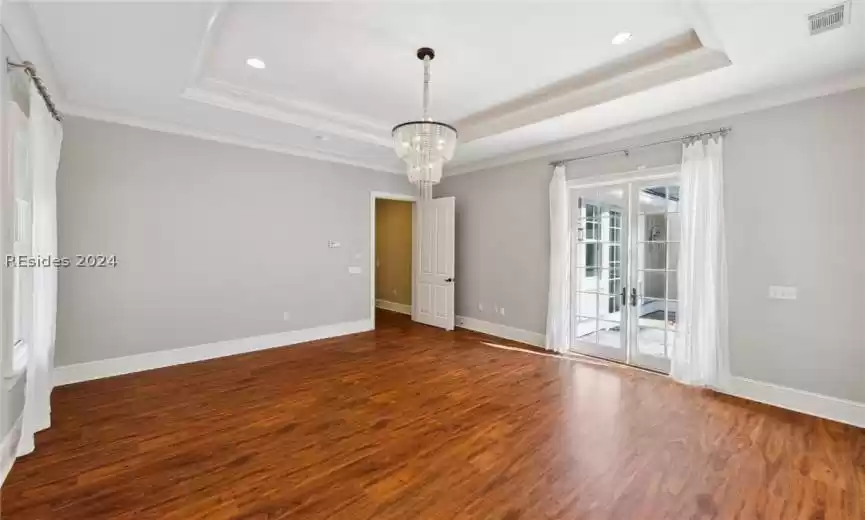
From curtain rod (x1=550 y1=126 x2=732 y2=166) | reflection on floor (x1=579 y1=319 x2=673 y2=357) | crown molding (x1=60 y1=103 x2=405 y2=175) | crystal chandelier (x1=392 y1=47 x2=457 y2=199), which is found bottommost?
reflection on floor (x1=579 y1=319 x2=673 y2=357)

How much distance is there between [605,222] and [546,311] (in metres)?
1.48

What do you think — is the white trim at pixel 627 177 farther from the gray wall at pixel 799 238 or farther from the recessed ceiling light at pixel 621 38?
the recessed ceiling light at pixel 621 38

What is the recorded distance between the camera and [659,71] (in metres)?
3.43

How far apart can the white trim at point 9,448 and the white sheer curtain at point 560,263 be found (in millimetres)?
5239

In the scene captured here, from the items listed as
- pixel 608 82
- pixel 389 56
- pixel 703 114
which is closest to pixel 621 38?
pixel 608 82

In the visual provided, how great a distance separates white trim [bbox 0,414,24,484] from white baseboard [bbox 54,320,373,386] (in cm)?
148

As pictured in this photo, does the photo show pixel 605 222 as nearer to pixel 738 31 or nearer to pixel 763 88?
pixel 763 88

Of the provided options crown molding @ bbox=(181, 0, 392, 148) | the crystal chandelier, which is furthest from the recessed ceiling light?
crown molding @ bbox=(181, 0, 392, 148)

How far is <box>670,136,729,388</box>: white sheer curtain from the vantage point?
388 cm

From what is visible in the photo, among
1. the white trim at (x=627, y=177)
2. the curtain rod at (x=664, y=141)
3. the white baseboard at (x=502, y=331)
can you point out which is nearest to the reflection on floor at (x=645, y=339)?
the white baseboard at (x=502, y=331)

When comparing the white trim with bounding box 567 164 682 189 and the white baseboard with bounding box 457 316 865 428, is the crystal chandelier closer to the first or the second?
the white trim with bounding box 567 164 682 189

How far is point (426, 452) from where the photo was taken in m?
2.71

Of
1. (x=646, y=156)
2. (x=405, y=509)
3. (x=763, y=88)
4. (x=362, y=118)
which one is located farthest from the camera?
(x=362, y=118)

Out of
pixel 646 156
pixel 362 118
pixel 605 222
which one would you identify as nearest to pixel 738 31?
pixel 646 156
